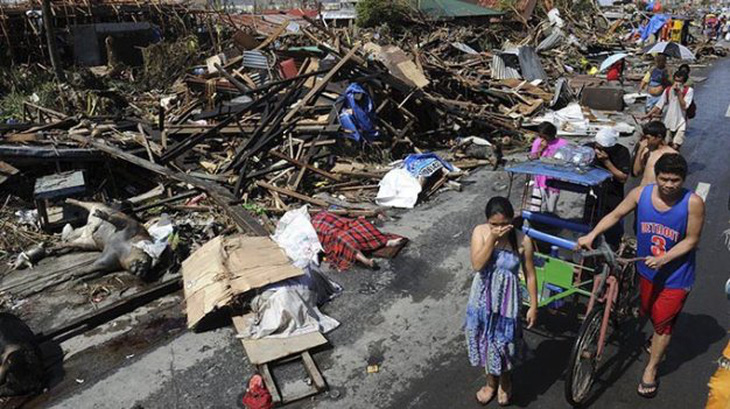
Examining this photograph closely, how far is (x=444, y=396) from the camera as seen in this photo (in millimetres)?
4512

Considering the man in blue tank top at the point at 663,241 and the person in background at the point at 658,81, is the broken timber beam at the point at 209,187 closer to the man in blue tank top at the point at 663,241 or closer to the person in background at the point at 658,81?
the man in blue tank top at the point at 663,241

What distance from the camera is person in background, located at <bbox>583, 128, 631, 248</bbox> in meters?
5.15

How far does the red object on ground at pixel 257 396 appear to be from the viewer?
14.5 feet

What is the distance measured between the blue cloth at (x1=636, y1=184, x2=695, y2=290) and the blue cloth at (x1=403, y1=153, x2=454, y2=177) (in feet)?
17.2

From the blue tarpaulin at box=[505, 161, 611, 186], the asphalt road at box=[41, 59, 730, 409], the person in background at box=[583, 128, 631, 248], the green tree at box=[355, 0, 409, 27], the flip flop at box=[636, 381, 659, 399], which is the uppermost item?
the green tree at box=[355, 0, 409, 27]

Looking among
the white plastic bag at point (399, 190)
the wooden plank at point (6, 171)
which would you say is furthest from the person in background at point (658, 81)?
the wooden plank at point (6, 171)

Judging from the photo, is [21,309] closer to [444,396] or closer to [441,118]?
[444,396]

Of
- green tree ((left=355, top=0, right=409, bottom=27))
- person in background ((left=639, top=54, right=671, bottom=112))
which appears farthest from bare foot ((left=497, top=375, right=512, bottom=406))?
green tree ((left=355, top=0, right=409, bottom=27))

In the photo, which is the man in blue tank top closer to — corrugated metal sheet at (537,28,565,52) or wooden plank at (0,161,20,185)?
wooden plank at (0,161,20,185)

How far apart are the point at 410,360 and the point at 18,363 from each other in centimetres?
353

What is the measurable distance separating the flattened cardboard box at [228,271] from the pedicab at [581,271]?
2521 mm

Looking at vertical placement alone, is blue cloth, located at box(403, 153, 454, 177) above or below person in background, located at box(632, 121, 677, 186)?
below

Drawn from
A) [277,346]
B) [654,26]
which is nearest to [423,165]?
[277,346]

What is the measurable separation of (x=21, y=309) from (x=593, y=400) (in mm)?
6354
